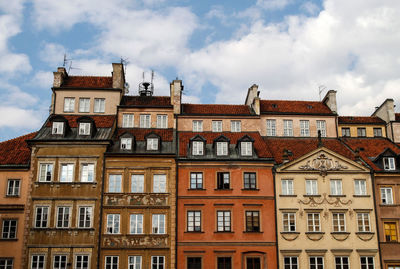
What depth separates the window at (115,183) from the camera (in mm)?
35625

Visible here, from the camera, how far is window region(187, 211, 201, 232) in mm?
35125

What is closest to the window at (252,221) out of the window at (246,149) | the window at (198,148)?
the window at (246,149)

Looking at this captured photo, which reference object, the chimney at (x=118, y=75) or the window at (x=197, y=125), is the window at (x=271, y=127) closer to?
the window at (x=197, y=125)

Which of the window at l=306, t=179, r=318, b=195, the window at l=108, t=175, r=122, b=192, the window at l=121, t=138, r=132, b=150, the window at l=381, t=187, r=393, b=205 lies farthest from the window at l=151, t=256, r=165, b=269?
the window at l=381, t=187, r=393, b=205

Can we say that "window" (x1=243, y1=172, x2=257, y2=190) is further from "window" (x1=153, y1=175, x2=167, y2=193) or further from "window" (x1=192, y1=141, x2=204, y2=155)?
"window" (x1=153, y1=175, x2=167, y2=193)

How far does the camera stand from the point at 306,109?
4334cm

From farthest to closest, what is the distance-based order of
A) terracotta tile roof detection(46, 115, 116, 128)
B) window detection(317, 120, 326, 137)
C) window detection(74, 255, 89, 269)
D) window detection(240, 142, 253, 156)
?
window detection(317, 120, 326, 137)
terracotta tile roof detection(46, 115, 116, 128)
window detection(240, 142, 253, 156)
window detection(74, 255, 89, 269)

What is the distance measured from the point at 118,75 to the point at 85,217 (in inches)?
568

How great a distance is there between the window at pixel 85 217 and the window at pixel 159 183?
5.44 m

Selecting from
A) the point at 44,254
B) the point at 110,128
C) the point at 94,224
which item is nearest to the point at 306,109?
the point at 110,128

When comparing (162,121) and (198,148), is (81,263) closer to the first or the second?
(198,148)

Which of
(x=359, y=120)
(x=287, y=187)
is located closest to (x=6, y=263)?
(x=287, y=187)

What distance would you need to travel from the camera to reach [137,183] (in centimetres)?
3594

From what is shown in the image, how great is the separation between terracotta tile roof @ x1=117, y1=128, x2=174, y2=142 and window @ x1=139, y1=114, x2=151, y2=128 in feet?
1.75
